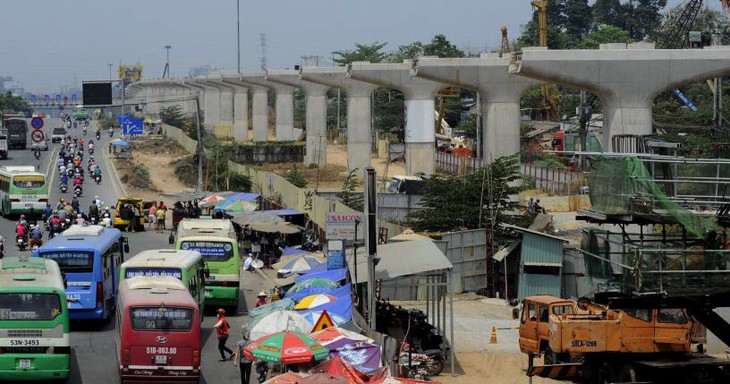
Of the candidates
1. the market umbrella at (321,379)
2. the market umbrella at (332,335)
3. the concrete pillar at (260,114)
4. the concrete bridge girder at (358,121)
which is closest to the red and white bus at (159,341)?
the market umbrella at (332,335)

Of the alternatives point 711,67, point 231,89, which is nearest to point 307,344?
point 711,67

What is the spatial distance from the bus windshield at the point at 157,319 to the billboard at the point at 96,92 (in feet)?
283

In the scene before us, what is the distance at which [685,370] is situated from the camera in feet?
70.6

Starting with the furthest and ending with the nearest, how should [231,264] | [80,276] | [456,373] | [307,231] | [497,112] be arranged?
[497,112] < [307,231] < [231,264] < [80,276] < [456,373]

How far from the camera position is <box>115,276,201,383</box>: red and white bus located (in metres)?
20.5

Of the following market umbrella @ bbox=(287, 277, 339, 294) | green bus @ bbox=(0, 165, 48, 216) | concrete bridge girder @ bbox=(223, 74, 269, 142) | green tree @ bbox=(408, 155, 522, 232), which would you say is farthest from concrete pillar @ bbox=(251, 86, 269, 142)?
market umbrella @ bbox=(287, 277, 339, 294)

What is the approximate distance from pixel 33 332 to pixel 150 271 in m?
5.95

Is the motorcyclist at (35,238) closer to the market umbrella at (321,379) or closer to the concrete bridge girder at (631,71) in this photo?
the concrete bridge girder at (631,71)

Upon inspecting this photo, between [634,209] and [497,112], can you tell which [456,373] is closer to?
[634,209]

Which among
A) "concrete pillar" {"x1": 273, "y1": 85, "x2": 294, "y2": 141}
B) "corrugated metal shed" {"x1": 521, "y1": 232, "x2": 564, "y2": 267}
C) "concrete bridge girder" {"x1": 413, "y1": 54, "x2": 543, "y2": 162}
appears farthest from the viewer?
"concrete pillar" {"x1": 273, "y1": 85, "x2": 294, "y2": 141}

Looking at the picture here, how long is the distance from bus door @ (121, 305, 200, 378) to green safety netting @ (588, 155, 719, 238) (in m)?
7.06

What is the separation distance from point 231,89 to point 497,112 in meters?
73.6

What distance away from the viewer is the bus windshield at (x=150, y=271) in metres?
25.8

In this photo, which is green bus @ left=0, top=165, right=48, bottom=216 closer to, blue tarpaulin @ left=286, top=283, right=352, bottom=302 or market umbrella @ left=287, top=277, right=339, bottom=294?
market umbrella @ left=287, top=277, right=339, bottom=294
